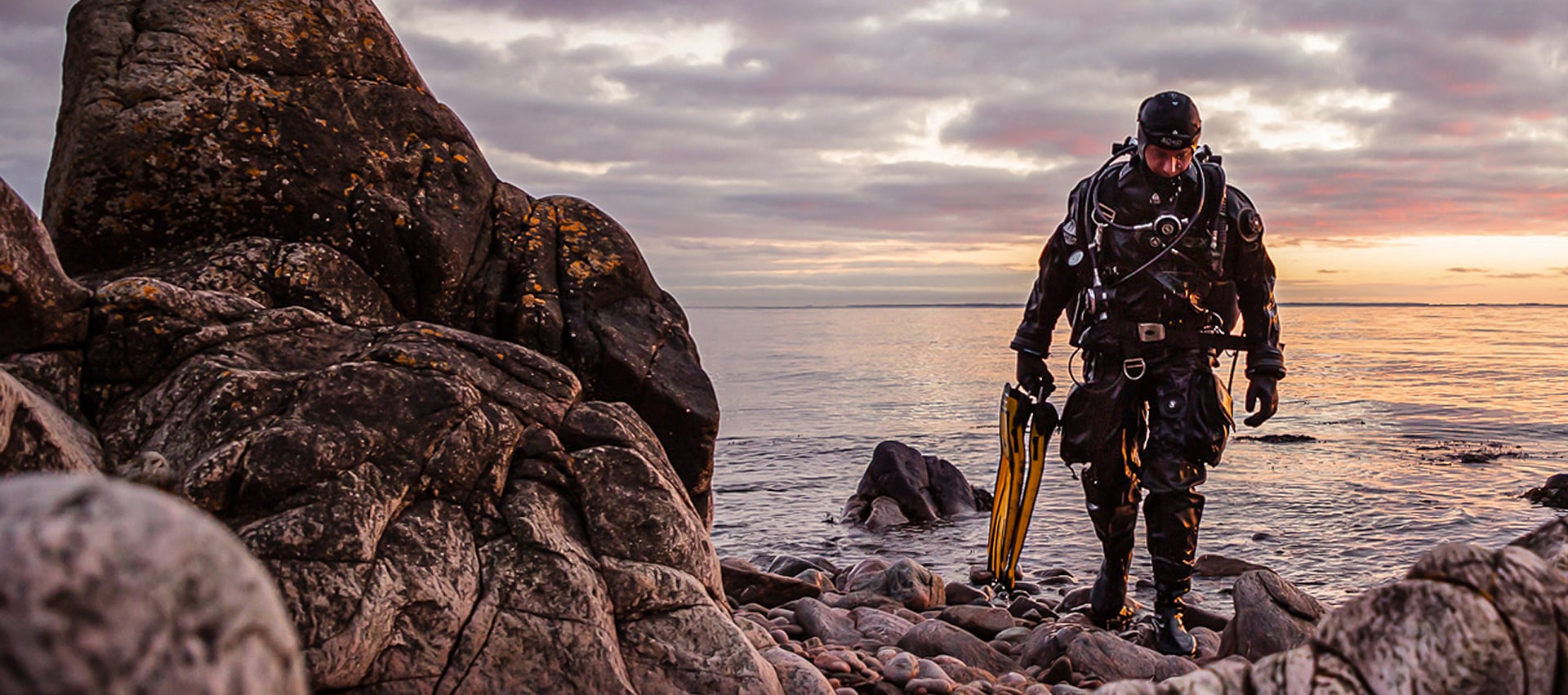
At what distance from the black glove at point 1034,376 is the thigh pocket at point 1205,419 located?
1228 millimetres

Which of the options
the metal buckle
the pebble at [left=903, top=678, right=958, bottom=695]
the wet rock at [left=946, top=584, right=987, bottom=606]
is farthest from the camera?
the wet rock at [left=946, top=584, right=987, bottom=606]

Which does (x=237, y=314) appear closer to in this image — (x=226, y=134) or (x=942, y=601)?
(x=226, y=134)

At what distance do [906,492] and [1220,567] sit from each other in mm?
4058

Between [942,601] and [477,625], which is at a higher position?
[477,625]

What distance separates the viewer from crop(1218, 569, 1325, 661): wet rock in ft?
20.1

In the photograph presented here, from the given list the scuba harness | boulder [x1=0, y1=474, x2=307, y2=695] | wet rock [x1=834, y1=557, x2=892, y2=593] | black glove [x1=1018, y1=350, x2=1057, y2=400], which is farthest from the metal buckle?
boulder [x1=0, y1=474, x2=307, y2=695]

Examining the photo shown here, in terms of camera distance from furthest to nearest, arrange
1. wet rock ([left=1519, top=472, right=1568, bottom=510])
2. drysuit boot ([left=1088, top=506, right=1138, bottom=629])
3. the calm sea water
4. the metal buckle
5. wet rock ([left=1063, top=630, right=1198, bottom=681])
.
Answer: wet rock ([left=1519, top=472, right=1568, bottom=510]) → the calm sea water → drysuit boot ([left=1088, top=506, right=1138, bottom=629]) → the metal buckle → wet rock ([left=1063, top=630, right=1198, bottom=681])

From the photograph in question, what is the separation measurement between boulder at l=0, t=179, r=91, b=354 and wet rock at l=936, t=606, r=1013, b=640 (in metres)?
5.44

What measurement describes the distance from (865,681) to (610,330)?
2.45 m

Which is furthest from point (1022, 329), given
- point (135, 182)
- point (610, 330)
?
point (135, 182)

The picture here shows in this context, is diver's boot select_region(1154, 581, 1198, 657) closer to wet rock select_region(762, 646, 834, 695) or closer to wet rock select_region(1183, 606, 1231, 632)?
wet rock select_region(1183, 606, 1231, 632)

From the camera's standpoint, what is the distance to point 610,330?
6.39m

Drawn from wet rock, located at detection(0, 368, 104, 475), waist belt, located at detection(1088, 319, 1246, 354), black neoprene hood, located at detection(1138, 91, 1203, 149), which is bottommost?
wet rock, located at detection(0, 368, 104, 475)

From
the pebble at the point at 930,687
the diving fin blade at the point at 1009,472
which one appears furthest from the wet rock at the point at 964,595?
the pebble at the point at 930,687
